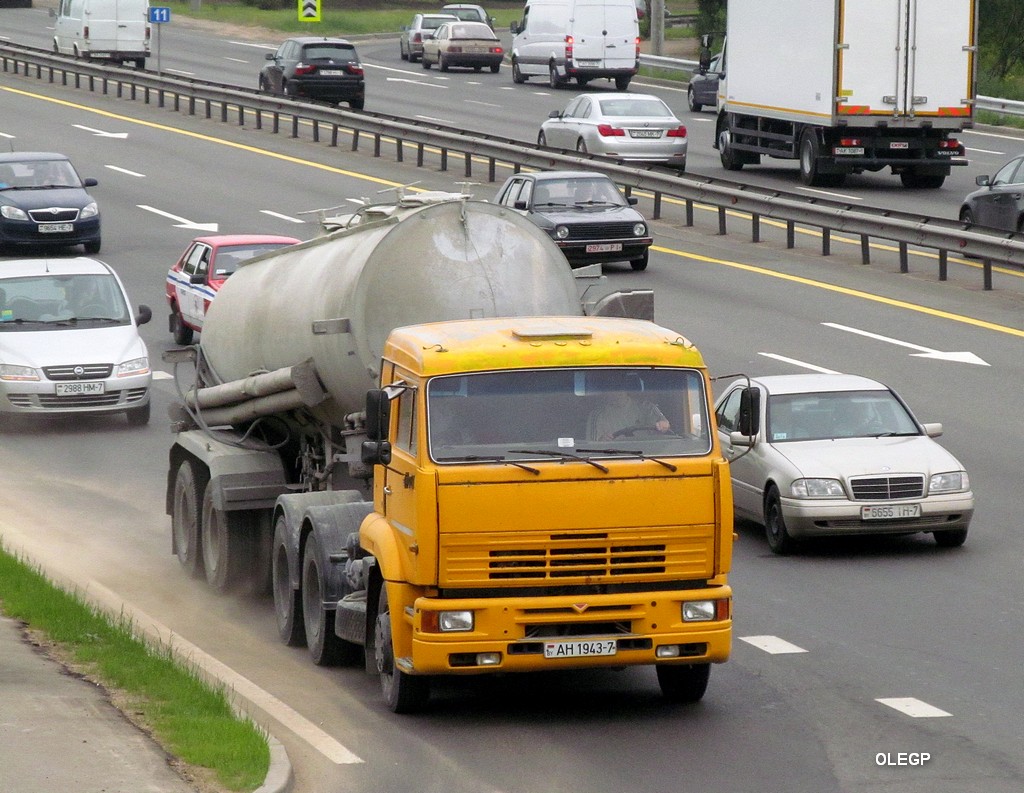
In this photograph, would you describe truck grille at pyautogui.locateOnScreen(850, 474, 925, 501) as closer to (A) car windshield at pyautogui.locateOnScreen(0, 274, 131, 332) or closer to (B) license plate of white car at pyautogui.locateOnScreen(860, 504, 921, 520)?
(B) license plate of white car at pyautogui.locateOnScreen(860, 504, 921, 520)

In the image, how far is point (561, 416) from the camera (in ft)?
34.3

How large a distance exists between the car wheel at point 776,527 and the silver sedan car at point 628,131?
913 inches

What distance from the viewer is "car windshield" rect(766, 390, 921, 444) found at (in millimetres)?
16406

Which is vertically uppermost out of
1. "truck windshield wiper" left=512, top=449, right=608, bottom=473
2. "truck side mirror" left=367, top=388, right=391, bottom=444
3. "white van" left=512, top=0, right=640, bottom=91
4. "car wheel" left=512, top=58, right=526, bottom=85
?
"white van" left=512, top=0, right=640, bottom=91

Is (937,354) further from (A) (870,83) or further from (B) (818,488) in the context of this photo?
(A) (870,83)

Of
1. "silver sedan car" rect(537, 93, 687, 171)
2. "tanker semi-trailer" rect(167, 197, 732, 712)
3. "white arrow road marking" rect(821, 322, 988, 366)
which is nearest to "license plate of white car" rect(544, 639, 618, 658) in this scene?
"tanker semi-trailer" rect(167, 197, 732, 712)

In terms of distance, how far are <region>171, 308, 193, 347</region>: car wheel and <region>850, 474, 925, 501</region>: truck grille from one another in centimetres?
1308

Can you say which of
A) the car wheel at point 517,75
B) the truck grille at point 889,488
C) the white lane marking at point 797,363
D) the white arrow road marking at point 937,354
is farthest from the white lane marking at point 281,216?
the car wheel at point 517,75

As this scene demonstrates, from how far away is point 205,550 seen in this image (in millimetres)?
15141

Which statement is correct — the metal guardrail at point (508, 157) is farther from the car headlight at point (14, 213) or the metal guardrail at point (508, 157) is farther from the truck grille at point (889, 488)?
the truck grille at point (889, 488)

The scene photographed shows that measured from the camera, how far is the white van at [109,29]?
197 feet

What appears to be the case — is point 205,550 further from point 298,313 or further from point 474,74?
point 474,74

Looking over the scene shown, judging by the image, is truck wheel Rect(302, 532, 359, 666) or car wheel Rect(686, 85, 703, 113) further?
car wheel Rect(686, 85, 703, 113)

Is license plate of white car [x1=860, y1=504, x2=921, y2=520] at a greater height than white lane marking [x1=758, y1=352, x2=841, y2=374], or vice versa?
white lane marking [x1=758, y1=352, x2=841, y2=374]
